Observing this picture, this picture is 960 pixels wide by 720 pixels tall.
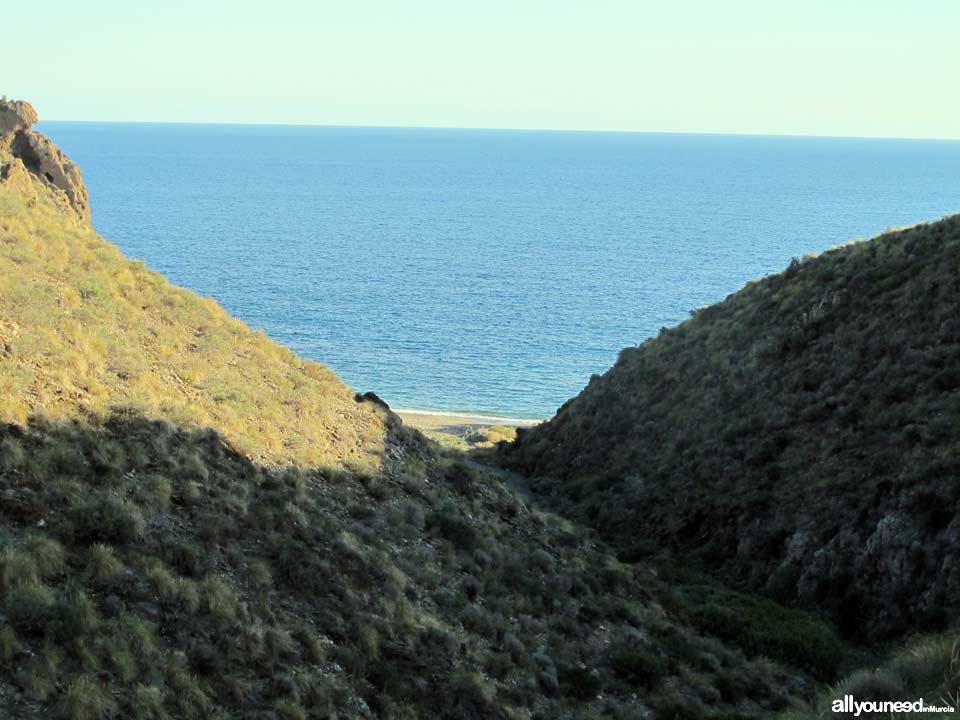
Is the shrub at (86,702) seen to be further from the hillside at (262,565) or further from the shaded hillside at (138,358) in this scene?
the shaded hillside at (138,358)

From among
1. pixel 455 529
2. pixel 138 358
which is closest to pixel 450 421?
pixel 455 529

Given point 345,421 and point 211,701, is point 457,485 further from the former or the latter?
point 211,701

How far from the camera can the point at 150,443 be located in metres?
16.8

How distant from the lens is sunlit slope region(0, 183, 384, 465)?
17438 millimetres

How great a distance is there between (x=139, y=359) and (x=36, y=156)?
21249 mm

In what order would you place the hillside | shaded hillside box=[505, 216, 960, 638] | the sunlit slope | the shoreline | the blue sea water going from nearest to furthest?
the hillside < the sunlit slope < shaded hillside box=[505, 216, 960, 638] < the shoreline < the blue sea water

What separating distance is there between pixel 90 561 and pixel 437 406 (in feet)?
171

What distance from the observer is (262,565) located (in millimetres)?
14805

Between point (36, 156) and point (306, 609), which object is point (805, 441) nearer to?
point (306, 609)

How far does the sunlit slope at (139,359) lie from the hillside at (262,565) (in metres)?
0.08

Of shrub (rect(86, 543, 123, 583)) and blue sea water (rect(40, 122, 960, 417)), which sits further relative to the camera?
blue sea water (rect(40, 122, 960, 417))

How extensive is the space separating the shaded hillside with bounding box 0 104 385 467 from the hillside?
0.25 ft

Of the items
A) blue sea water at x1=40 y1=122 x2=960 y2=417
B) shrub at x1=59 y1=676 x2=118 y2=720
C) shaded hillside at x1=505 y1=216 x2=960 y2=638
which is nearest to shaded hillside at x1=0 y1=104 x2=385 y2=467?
shrub at x1=59 y1=676 x2=118 y2=720

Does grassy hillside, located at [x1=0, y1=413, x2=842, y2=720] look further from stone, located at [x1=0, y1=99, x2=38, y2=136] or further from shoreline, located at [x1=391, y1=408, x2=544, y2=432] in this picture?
shoreline, located at [x1=391, y1=408, x2=544, y2=432]
